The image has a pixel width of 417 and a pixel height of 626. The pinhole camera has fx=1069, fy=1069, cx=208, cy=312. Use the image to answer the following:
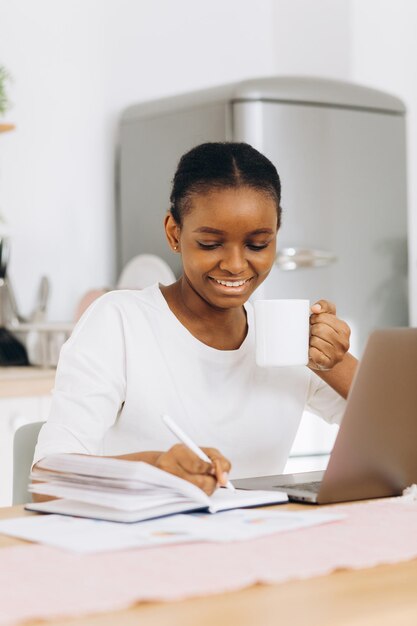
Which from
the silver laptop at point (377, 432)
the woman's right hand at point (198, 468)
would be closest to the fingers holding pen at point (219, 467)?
the woman's right hand at point (198, 468)

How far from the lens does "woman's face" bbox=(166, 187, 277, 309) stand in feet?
4.91

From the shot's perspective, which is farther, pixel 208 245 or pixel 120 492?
pixel 208 245

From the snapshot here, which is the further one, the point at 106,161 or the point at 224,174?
the point at 106,161

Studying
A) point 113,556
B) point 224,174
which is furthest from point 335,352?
point 113,556

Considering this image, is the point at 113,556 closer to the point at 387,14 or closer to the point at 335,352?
the point at 335,352

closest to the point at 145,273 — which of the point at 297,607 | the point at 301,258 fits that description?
the point at 301,258

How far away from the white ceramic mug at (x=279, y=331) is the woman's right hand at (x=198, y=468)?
0.25 metres

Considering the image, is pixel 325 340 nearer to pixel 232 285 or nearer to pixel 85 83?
pixel 232 285

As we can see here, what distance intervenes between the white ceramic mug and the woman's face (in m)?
0.14

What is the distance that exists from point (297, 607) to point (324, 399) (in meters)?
0.96

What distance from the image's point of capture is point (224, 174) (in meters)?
1.53

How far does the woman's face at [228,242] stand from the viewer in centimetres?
150

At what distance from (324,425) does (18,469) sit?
1.65 m

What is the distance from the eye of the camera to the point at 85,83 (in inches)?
127
